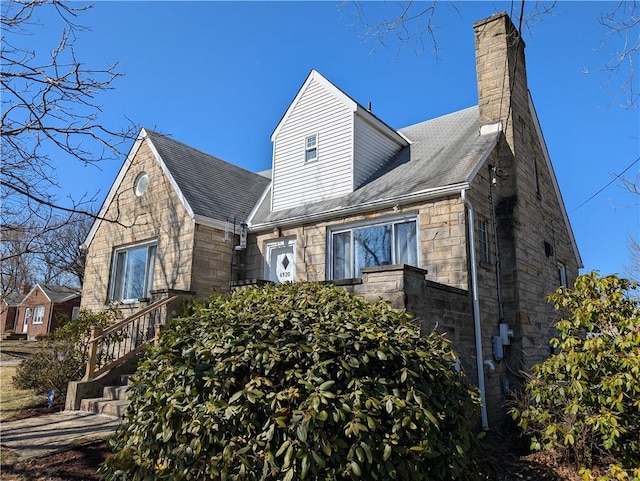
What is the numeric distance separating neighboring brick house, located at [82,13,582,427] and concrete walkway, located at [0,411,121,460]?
313 cm

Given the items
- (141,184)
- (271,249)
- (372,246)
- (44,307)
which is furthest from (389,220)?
(44,307)

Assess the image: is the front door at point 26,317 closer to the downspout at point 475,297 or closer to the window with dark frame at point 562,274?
the window with dark frame at point 562,274

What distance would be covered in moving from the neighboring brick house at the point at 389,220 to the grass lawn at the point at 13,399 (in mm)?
2764

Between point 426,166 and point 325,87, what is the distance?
3801mm

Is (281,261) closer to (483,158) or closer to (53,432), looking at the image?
(483,158)

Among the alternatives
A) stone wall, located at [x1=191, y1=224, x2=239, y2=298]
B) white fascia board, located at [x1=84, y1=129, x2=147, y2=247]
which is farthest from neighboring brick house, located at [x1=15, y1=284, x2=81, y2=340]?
stone wall, located at [x1=191, y1=224, x2=239, y2=298]

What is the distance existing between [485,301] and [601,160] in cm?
325

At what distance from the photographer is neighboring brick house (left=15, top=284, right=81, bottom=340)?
37312 mm

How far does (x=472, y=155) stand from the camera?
358 inches

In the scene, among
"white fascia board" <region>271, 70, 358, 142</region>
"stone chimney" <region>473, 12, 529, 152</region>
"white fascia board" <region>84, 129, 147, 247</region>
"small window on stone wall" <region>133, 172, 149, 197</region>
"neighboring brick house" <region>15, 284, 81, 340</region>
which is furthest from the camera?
"neighboring brick house" <region>15, 284, 81, 340</region>

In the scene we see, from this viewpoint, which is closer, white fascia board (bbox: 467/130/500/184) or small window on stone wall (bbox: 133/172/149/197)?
white fascia board (bbox: 467/130/500/184)

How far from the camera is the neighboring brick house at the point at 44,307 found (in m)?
37.3

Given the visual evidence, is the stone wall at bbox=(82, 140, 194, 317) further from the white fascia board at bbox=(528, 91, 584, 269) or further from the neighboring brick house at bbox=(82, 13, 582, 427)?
the white fascia board at bbox=(528, 91, 584, 269)

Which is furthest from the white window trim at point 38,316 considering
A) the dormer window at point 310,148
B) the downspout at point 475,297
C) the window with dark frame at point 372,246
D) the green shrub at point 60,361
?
the downspout at point 475,297
